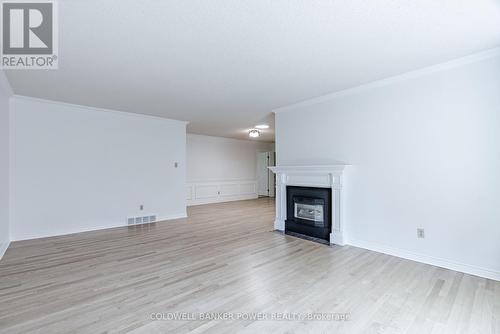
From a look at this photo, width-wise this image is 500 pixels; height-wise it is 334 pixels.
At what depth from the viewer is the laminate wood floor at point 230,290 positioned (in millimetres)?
1874

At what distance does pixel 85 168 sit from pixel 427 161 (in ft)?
18.7

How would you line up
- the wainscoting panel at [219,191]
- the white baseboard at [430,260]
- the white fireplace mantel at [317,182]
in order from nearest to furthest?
the white baseboard at [430,260] → the white fireplace mantel at [317,182] → the wainscoting panel at [219,191]

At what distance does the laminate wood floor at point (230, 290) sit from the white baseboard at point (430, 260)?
105 millimetres

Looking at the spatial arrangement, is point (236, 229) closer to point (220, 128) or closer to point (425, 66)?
point (220, 128)

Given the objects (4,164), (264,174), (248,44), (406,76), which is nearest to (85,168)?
(4,164)

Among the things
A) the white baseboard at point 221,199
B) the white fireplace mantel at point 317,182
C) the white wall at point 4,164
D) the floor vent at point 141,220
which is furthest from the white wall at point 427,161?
the white baseboard at point 221,199

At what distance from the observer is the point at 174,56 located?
2.65 meters

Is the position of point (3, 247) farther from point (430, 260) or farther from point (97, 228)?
point (430, 260)

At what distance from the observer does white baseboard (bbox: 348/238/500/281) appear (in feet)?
8.64

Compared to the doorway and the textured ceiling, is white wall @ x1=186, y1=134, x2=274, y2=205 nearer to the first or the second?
the doorway

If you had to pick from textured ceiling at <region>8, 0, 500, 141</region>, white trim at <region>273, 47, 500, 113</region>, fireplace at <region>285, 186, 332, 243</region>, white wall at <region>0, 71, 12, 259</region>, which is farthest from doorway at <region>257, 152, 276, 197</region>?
white wall at <region>0, 71, 12, 259</region>

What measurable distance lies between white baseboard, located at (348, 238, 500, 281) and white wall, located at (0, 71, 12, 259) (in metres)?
5.17

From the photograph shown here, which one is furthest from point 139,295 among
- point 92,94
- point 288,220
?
point 92,94

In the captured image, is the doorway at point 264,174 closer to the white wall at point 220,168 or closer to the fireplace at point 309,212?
the white wall at point 220,168
